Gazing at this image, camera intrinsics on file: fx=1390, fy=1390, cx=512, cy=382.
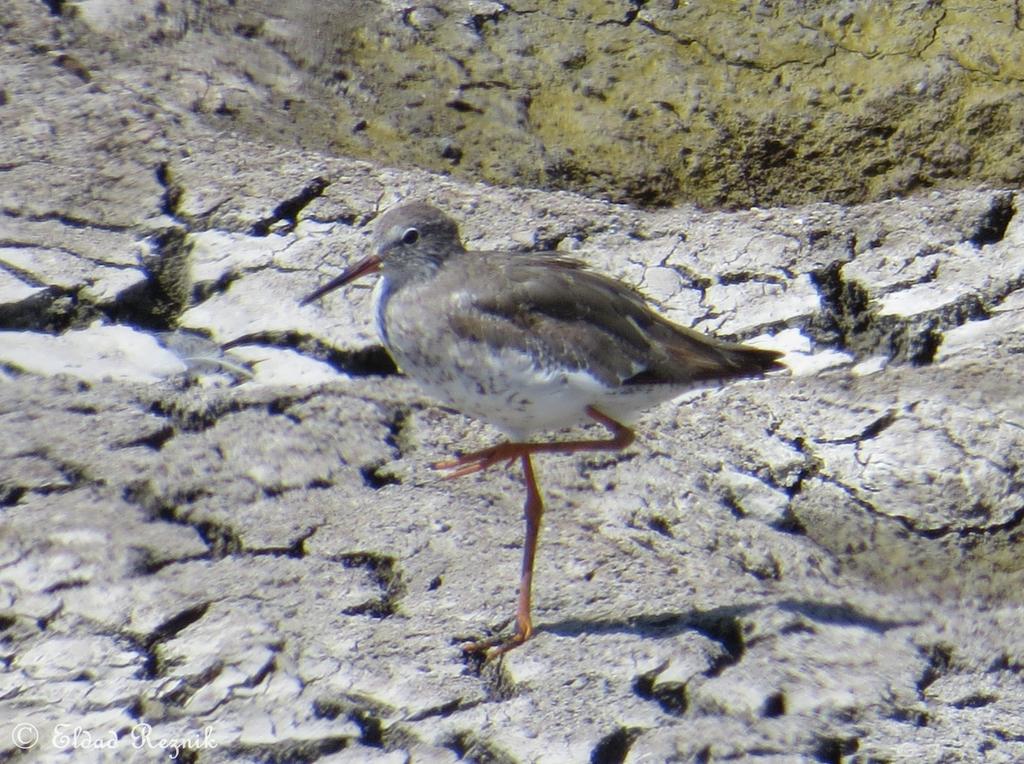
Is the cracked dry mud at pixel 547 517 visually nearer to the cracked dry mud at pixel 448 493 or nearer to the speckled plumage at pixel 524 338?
the cracked dry mud at pixel 448 493

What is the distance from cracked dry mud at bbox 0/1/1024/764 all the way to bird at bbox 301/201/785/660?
0.98 ft

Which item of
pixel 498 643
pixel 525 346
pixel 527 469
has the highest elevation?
pixel 525 346

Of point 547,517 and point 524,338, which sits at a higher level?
point 524,338

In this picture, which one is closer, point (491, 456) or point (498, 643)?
point (498, 643)

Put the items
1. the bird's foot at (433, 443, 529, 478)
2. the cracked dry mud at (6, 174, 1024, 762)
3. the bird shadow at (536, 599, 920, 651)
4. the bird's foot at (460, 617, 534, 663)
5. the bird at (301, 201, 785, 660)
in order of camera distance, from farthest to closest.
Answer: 1. the bird's foot at (433, 443, 529, 478)
2. the bird at (301, 201, 785, 660)
3. the bird shadow at (536, 599, 920, 651)
4. the bird's foot at (460, 617, 534, 663)
5. the cracked dry mud at (6, 174, 1024, 762)

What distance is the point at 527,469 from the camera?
411 centimetres

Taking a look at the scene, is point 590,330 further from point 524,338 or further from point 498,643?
point 498,643

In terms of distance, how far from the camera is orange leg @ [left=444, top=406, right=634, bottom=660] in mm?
3721

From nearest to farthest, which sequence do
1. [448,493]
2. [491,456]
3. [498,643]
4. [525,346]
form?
1. [498,643]
2. [525,346]
3. [491,456]
4. [448,493]

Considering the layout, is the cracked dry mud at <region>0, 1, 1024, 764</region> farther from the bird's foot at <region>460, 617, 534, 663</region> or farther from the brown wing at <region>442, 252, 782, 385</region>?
the brown wing at <region>442, 252, 782, 385</region>

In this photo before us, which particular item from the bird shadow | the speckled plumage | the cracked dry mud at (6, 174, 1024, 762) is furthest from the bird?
the cracked dry mud at (6, 174, 1024, 762)

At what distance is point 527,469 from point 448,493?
11.3 inches

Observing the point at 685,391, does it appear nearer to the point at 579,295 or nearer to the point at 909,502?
the point at 579,295

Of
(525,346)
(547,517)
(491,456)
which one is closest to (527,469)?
(491,456)
